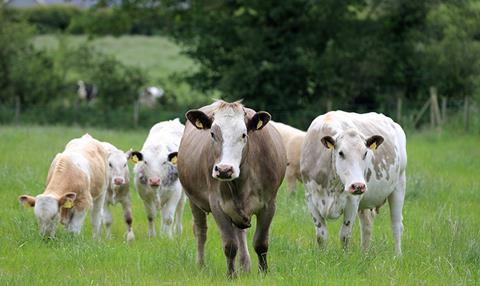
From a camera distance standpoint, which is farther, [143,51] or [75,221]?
[143,51]

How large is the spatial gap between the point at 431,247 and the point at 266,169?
8.03ft

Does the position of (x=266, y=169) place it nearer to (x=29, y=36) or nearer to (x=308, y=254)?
(x=308, y=254)

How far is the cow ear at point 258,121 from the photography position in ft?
28.0

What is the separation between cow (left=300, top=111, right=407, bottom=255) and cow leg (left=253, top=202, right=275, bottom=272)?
99 centimetres

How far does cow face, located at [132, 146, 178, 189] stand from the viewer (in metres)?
13.2

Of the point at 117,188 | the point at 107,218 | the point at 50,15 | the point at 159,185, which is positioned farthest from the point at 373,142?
the point at 50,15

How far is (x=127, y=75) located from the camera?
3778 centimetres

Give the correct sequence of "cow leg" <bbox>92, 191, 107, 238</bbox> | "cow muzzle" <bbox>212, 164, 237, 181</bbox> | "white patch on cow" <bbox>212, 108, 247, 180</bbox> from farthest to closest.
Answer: "cow leg" <bbox>92, 191, 107, 238</bbox> < "white patch on cow" <bbox>212, 108, 247, 180</bbox> < "cow muzzle" <bbox>212, 164, 237, 181</bbox>

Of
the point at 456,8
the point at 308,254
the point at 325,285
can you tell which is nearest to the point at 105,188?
the point at 308,254

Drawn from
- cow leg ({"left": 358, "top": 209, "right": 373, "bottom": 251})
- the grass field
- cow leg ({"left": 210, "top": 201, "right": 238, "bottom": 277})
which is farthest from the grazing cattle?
cow leg ({"left": 210, "top": 201, "right": 238, "bottom": 277})

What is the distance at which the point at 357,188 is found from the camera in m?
9.20

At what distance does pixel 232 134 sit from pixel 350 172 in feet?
5.87

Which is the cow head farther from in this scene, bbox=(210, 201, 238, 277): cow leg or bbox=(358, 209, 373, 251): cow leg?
bbox=(358, 209, 373, 251): cow leg

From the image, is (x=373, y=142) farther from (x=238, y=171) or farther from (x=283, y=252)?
(x=238, y=171)
